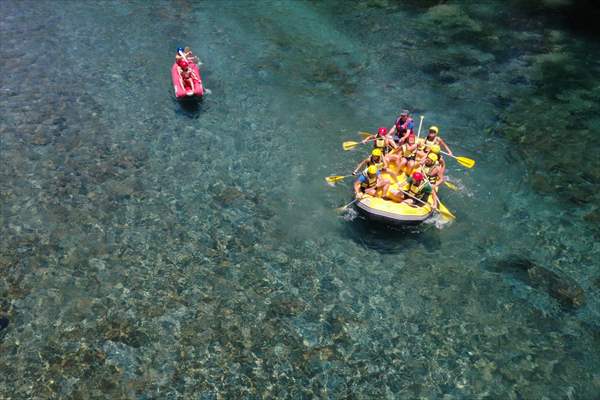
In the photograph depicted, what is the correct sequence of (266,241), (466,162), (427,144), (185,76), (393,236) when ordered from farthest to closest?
1. (185,76)
2. (466,162)
3. (427,144)
4. (266,241)
5. (393,236)

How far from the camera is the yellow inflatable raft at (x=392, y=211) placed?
13.8m

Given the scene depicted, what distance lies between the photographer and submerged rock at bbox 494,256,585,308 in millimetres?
13000

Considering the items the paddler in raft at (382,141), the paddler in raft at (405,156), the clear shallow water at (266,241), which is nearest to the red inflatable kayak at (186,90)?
the clear shallow water at (266,241)

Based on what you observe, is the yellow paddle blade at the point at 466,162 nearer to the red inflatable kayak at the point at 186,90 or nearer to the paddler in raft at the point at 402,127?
the paddler in raft at the point at 402,127

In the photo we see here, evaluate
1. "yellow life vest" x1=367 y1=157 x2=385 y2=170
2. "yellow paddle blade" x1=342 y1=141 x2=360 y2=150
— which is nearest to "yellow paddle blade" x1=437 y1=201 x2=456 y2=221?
"yellow life vest" x1=367 y1=157 x2=385 y2=170

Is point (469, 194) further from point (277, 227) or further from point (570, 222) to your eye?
point (277, 227)

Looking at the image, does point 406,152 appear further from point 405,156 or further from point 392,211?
point 392,211

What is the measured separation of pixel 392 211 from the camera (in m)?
13.8

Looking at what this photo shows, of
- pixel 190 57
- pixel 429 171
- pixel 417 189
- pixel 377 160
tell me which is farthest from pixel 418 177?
pixel 190 57

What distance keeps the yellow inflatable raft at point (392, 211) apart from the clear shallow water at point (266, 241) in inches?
37.4

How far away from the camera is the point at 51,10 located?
92.6 ft

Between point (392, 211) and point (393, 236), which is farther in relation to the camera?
point (393, 236)

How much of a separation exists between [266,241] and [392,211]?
156 inches

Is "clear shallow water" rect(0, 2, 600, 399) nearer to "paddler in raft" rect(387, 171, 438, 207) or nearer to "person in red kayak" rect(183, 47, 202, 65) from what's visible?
"person in red kayak" rect(183, 47, 202, 65)
